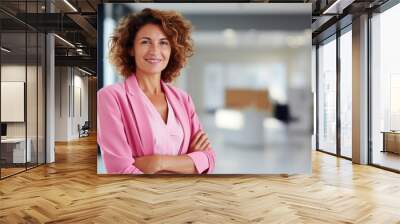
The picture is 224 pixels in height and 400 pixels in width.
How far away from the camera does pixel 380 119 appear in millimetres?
8078

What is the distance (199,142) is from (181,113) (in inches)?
21.9

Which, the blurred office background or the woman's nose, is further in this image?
the blurred office background

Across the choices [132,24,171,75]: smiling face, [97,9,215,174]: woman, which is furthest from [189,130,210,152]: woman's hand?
[132,24,171,75]: smiling face

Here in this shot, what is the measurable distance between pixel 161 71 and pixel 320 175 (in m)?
3.33

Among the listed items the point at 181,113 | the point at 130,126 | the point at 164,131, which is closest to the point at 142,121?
the point at 130,126

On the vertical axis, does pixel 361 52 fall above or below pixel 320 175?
above

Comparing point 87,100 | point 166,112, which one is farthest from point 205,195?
point 87,100

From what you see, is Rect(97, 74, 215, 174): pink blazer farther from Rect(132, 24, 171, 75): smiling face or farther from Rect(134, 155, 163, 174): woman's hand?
Rect(132, 24, 171, 75): smiling face

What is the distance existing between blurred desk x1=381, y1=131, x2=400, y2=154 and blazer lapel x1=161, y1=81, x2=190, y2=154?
4.03 metres

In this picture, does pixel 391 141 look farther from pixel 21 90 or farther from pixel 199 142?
pixel 21 90

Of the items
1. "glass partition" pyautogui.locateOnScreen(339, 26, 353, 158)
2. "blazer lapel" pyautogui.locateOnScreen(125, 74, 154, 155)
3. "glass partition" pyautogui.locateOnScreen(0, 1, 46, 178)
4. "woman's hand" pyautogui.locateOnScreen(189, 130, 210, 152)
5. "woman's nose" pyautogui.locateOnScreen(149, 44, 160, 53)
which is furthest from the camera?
"glass partition" pyautogui.locateOnScreen(339, 26, 353, 158)

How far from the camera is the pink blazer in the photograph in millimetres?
6133

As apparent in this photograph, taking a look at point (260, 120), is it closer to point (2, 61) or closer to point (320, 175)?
point (320, 175)

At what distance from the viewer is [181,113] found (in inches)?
250
